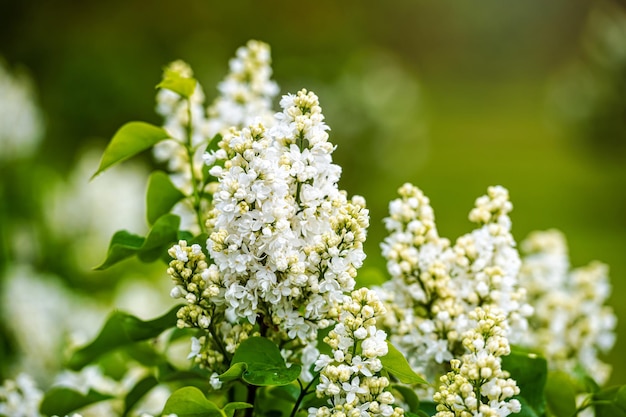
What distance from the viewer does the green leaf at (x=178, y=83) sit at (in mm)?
957

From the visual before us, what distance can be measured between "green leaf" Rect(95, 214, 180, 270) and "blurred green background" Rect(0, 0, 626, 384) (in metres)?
1.36

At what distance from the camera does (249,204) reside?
2.53 feet

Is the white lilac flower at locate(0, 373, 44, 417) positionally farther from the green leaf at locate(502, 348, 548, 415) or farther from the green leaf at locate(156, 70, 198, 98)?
the green leaf at locate(502, 348, 548, 415)

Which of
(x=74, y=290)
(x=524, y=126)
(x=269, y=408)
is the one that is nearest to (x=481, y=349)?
(x=269, y=408)

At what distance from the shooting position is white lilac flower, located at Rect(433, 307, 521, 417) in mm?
738

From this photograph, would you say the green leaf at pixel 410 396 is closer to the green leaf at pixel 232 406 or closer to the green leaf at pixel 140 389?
the green leaf at pixel 232 406

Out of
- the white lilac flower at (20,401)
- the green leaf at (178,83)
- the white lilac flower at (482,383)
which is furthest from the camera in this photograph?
the white lilac flower at (20,401)

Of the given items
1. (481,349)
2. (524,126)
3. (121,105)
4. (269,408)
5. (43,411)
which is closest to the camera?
(481,349)

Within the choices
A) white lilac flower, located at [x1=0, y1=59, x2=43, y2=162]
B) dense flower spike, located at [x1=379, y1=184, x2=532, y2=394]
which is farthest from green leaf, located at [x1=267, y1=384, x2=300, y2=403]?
white lilac flower, located at [x1=0, y1=59, x2=43, y2=162]

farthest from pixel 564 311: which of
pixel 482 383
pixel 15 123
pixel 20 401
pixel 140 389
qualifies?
pixel 15 123

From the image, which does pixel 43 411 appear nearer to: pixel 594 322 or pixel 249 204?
pixel 249 204

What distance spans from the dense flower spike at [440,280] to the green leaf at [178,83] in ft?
1.01

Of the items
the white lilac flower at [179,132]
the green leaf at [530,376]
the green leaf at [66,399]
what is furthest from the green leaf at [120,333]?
the green leaf at [530,376]

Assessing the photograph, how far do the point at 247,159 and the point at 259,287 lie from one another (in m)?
0.13
